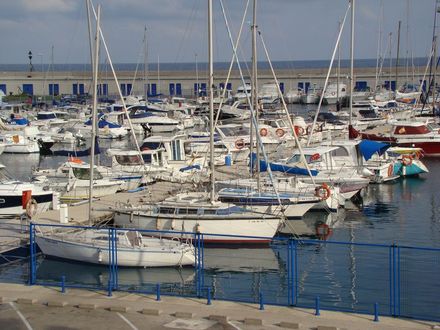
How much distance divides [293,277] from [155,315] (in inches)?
257

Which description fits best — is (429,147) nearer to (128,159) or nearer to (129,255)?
(128,159)

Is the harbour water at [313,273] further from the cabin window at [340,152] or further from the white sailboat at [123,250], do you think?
the cabin window at [340,152]

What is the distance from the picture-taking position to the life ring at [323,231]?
1310 inches

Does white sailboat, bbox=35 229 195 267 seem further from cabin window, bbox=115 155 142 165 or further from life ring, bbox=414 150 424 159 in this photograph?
life ring, bbox=414 150 424 159

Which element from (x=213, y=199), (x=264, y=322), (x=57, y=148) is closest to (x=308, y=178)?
(x=213, y=199)

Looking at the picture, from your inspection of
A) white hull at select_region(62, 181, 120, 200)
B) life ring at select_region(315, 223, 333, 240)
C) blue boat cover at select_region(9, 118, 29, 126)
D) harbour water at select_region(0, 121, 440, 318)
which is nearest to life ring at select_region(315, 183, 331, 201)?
life ring at select_region(315, 223, 333, 240)

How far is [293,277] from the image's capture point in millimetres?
23875

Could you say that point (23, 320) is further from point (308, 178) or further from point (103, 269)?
point (308, 178)

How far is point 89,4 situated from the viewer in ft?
133

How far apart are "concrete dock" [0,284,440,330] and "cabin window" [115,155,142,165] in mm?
22771

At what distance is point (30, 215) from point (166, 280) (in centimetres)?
675

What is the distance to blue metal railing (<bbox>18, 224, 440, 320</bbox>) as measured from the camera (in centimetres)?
2256

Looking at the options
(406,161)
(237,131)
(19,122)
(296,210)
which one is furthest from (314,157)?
(19,122)

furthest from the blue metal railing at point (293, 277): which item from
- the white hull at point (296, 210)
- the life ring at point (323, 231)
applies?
the white hull at point (296, 210)
